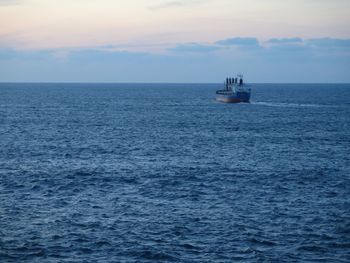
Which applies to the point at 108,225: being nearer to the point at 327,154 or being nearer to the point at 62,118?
the point at 327,154

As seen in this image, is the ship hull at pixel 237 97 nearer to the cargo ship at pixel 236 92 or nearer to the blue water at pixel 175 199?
the cargo ship at pixel 236 92

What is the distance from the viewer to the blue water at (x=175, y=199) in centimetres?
3125

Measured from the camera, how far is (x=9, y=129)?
92.9 m

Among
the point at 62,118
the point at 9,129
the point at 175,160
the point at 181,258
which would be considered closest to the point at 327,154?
the point at 175,160

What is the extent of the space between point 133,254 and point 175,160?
3132 cm

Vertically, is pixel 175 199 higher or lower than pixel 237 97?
lower

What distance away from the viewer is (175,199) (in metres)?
42.6

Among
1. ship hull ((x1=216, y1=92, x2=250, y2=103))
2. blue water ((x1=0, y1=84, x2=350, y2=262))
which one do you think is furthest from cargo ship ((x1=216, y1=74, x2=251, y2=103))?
blue water ((x1=0, y1=84, x2=350, y2=262))

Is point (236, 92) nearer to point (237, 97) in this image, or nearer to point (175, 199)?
point (237, 97)

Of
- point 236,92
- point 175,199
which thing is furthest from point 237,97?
point 175,199

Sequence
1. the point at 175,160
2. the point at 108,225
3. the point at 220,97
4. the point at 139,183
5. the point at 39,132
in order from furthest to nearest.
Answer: the point at 220,97 → the point at 39,132 → the point at 175,160 → the point at 139,183 → the point at 108,225

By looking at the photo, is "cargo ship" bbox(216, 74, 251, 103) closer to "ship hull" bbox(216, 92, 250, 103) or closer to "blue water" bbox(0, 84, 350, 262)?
"ship hull" bbox(216, 92, 250, 103)

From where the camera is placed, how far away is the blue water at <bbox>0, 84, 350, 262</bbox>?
1230 inches

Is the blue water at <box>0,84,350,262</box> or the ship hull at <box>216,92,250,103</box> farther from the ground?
the ship hull at <box>216,92,250,103</box>
